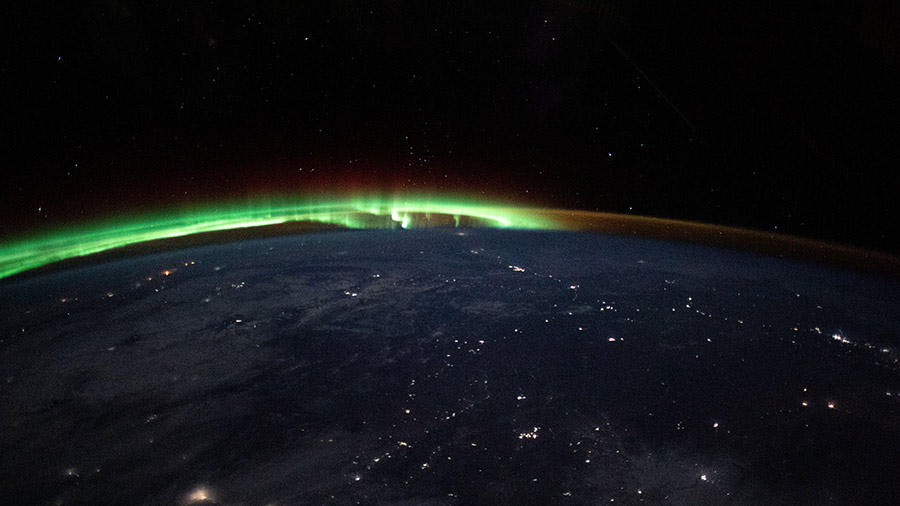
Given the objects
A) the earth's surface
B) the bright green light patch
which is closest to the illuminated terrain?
the bright green light patch

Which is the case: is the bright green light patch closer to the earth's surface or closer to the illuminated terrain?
the illuminated terrain

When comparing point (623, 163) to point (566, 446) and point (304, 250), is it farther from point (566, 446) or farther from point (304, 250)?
point (566, 446)

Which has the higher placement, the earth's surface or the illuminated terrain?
the illuminated terrain

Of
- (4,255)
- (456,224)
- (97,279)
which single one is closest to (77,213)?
(4,255)

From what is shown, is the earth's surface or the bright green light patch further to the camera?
the bright green light patch
